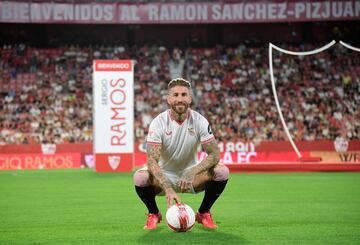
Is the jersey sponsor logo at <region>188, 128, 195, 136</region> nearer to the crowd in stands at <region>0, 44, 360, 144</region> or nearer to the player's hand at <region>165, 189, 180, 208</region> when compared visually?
the player's hand at <region>165, 189, 180, 208</region>

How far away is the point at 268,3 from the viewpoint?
27531 mm

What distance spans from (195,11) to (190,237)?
22008mm

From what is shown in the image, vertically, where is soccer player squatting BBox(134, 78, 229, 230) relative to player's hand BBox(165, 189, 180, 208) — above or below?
above

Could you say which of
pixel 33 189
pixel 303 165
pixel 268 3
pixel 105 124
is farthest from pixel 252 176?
pixel 268 3

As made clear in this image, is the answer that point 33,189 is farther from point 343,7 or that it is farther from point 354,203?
point 343,7

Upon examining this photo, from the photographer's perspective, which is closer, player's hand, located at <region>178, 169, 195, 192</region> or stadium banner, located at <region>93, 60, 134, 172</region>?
player's hand, located at <region>178, 169, 195, 192</region>

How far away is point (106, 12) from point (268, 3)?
21.6 feet

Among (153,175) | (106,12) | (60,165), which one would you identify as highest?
(106,12)

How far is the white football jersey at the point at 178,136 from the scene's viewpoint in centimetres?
704

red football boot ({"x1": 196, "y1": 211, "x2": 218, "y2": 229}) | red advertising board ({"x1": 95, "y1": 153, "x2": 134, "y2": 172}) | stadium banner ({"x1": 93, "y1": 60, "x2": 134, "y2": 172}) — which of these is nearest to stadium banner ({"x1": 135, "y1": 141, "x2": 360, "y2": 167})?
red advertising board ({"x1": 95, "y1": 153, "x2": 134, "y2": 172})

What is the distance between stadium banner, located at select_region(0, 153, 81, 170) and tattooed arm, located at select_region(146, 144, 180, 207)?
51.8 feet

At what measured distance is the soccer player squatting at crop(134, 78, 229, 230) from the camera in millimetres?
6926

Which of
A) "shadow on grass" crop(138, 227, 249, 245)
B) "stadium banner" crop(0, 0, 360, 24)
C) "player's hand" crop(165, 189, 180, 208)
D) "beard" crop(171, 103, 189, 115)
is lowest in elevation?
"shadow on grass" crop(138, 227, 249, 245)

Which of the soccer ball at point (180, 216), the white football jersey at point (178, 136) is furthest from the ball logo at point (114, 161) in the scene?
the soccer ball at point (180, 216)
